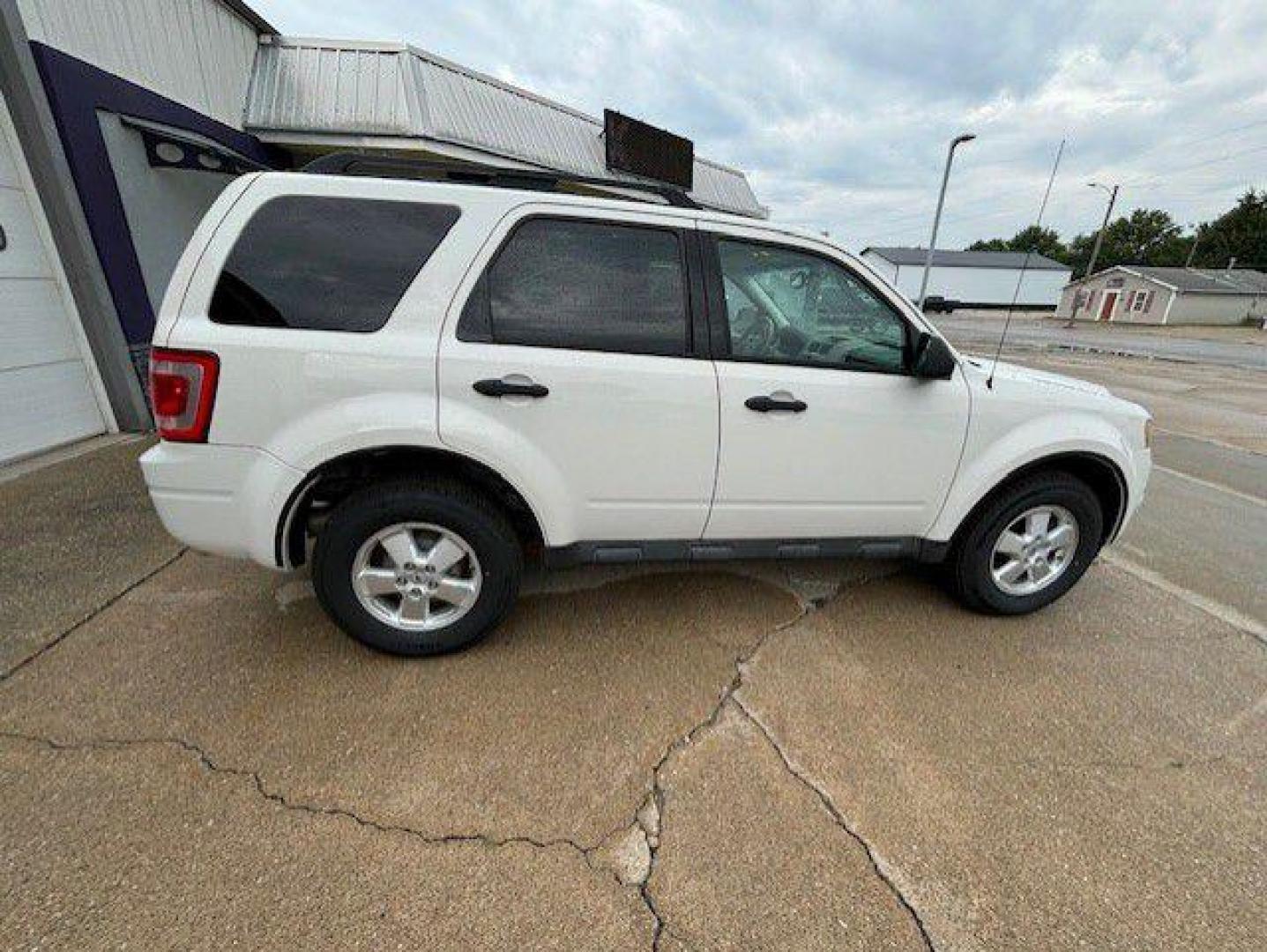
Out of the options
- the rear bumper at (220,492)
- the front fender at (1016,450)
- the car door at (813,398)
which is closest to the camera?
the rear bumper at (220,492)

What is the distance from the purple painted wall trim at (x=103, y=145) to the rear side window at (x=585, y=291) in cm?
497

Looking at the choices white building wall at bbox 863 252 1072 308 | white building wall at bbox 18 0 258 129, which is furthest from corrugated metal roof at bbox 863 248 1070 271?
white building wall at bbox 18 0 258 129

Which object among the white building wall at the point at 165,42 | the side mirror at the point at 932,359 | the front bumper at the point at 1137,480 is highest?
the white building wall at the point at 165,42

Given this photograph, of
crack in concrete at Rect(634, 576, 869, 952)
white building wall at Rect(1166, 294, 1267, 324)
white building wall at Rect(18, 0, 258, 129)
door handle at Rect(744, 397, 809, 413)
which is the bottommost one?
white building wall at Rect(1166, 294, 1267, 324)

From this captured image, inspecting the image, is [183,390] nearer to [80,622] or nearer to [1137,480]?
[80,622]

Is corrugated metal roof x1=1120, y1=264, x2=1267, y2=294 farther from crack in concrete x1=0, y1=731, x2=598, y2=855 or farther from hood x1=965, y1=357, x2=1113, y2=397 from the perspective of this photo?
crack in concrete x1=0, y1=731, x2=598, y2=855

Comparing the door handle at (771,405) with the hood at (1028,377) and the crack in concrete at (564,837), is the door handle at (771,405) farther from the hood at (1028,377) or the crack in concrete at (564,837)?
the crack in concrete at (564,837)

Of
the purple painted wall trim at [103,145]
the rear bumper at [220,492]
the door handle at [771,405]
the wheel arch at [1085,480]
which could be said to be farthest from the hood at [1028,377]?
the purple painted wall trim at [103,145]

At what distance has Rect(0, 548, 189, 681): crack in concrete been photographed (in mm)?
2449

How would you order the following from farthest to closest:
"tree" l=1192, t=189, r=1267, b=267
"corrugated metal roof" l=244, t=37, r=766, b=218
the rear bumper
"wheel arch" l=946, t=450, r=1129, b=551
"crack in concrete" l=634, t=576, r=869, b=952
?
"tree" l=1192, t=189, r=1267, b=267 < "corrugated metal roof" l=244, t=37, r=766, b=218 < "wheel arch" l=946, t=450, r=1129, b=551 < the rear bumper < "crack in concrete" l=634, t=576, r=869, b=952

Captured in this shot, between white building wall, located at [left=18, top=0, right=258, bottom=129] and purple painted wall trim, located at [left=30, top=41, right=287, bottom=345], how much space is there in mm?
129

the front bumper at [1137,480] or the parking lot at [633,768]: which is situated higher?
the front bumper at [1137,480]

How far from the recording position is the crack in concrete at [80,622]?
8.04 ft

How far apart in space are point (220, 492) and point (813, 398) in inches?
94.9
